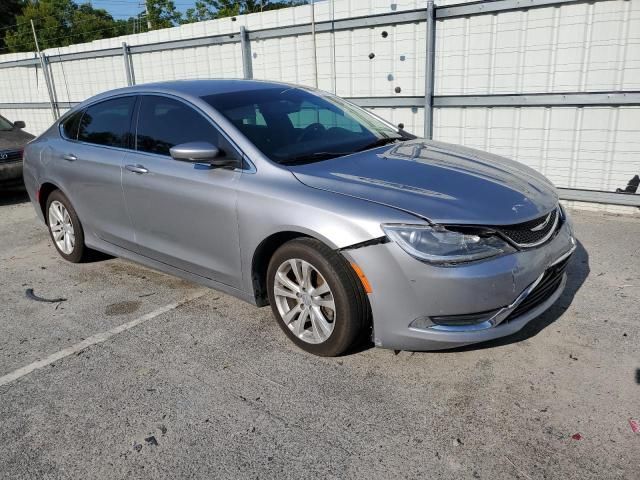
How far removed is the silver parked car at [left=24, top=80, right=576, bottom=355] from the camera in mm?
2758

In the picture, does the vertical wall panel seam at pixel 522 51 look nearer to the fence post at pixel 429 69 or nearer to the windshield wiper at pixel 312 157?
the fence post at pixel 429 69

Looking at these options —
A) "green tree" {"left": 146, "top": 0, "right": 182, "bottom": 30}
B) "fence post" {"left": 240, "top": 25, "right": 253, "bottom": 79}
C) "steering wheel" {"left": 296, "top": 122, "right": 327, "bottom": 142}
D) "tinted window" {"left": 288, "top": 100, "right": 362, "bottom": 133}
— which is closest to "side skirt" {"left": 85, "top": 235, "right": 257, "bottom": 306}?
"steering wheel" {"left": 296, "top": 122, "right": 327, "bottom": 142}

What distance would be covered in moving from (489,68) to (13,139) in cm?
708

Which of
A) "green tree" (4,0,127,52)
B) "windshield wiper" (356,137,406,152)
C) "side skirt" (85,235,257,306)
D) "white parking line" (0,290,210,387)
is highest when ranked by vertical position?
"green tree" (4,0,127,52)

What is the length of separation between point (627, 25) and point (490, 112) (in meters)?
1.66

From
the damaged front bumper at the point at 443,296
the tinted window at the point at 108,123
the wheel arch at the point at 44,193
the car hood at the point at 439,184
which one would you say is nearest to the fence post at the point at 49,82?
the wheel arch at the point at 44,193

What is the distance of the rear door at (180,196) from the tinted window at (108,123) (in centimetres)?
19

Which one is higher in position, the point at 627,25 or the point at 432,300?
the point at 627,25

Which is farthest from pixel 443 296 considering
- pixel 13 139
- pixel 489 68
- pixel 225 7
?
pixel 225 7

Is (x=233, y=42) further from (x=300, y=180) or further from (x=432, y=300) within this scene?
(x=432, y=300)

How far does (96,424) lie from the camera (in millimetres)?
2729

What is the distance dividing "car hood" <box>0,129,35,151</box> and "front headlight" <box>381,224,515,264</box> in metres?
7.39

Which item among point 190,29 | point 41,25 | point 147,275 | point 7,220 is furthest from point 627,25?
point 41,25

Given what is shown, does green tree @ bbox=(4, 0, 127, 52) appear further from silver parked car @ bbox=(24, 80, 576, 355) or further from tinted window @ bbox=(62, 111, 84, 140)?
silver parked car @ bbox=(24, 80, 576, 355)
